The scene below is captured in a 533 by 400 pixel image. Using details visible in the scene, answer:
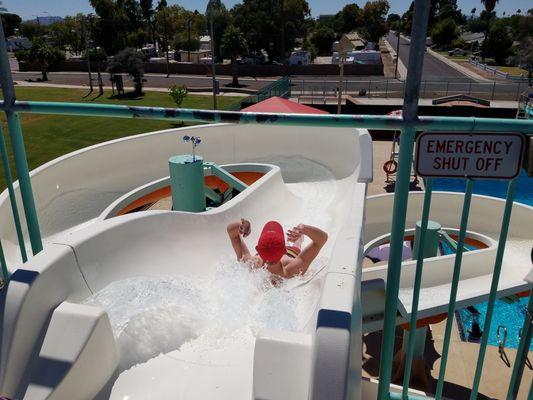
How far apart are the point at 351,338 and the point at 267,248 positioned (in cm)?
192

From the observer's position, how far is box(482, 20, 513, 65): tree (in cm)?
5238

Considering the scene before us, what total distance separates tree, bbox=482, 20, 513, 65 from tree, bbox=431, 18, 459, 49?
9.24m

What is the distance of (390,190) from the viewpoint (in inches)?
556

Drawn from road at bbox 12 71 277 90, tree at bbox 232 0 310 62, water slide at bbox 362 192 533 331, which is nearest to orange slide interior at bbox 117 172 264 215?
water slide at bbox 362 192 533 331

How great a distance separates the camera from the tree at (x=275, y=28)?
47.5 metres

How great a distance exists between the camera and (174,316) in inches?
114

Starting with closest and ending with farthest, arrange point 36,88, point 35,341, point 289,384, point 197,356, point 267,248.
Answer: point 289,384
point 35,341
point 197,356
point 267,248
point 36,88

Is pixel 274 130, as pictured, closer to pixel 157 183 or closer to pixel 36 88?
pixel 157 183

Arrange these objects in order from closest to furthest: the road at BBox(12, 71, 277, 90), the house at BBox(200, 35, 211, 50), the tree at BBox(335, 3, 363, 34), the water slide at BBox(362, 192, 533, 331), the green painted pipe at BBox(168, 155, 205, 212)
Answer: the water slide at BBox(362, 192, 533, 331) → the green painted pipe at BBox(168, 155, 205, 212) → the road at BBox(12, 71, 277, 90) → the house at BBox(200, 35, 211, 50) → the tree at BBox(335, 3, 363, 34)

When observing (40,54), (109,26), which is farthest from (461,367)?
(109,26)

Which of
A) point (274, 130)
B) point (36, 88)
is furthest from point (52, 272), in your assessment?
point (36, 88)

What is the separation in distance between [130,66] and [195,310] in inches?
1228

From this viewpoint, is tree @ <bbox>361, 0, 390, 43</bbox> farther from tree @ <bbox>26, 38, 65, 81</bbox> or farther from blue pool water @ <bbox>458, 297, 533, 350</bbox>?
blue pool water @ <bbox>458, 297, 533, 350</bbox>

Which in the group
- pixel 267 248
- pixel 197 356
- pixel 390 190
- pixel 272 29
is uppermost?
pixel 272 29
